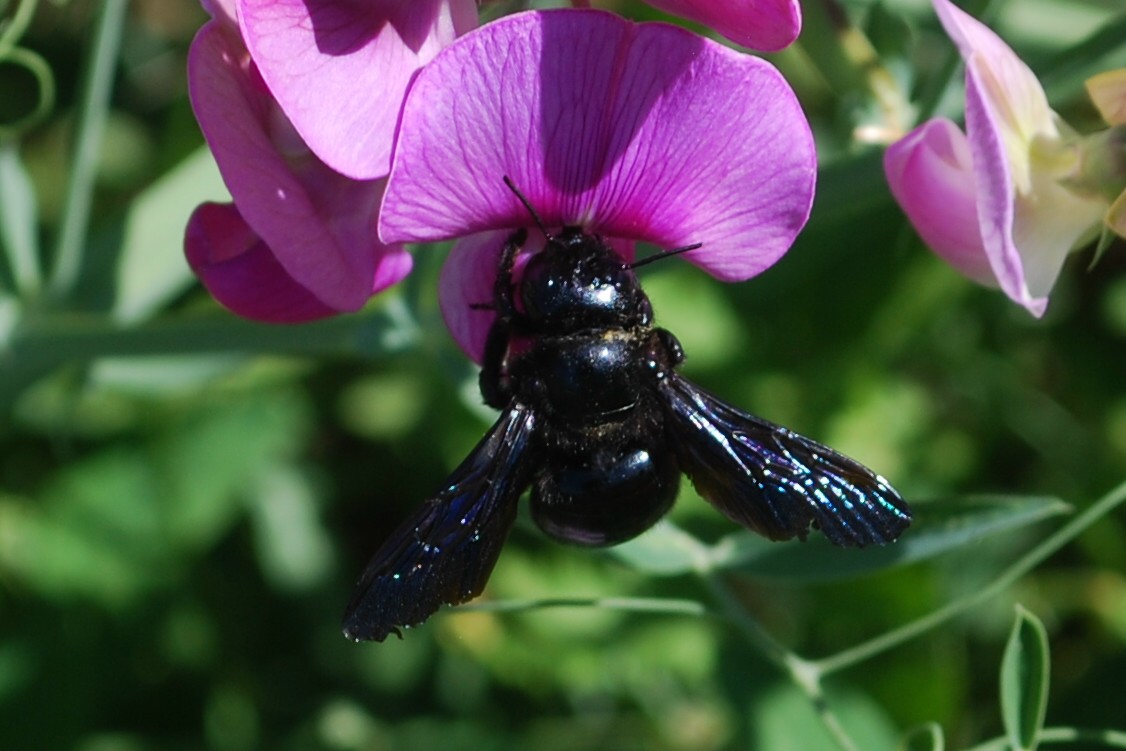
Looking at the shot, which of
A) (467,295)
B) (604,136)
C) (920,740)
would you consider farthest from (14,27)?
(920,740)

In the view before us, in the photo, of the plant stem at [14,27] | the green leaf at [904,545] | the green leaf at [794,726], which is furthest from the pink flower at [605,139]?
the green leaf at [794,726]

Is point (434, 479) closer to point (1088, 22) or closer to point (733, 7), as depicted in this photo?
point (1088, 22)

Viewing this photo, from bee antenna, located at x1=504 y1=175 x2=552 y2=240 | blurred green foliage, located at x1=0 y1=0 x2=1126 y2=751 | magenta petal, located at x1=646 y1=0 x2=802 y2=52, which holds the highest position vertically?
magenta petal, located at x1=646 y1=0 x2=802 y2=52

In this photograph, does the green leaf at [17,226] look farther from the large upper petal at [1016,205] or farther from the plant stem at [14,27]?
the large upper petal at [1016,205]

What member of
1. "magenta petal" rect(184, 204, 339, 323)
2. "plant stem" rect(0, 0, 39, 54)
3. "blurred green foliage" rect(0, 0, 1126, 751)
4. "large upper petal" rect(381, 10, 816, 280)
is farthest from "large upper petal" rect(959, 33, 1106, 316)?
"plant stem" rect(0, 0, 39, 54)

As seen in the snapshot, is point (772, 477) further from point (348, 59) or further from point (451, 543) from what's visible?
point (348, 59)

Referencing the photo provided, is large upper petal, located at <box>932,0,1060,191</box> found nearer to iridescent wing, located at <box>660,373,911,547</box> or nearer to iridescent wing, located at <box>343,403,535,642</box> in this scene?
iridescent wing, located at <box>660,373,911,547</box>

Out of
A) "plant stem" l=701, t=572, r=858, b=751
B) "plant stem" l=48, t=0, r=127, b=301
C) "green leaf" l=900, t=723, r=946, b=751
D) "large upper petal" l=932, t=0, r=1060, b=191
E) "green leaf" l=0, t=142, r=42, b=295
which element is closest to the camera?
"large upper petal" l=932, t=0, r=1060, b=191
